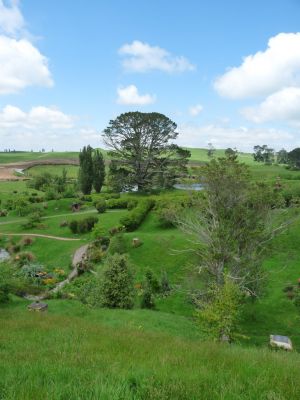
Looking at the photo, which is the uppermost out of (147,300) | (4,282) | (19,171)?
(19,171)

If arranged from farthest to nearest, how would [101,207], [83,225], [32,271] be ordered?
1. [101,207]
2. [83,225]
3. [32,271]

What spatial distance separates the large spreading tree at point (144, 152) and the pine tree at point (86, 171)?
6.50 meters

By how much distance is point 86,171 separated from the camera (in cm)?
7844

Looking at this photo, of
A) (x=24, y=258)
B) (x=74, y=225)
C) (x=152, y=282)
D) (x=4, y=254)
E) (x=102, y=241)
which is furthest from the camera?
(x=74, y=225)

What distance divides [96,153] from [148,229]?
1538 inches

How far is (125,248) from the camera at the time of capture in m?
41.3

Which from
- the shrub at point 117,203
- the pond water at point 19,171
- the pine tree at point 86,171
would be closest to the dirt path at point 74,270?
the shrub at point 117,203

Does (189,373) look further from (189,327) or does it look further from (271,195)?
(271,195)

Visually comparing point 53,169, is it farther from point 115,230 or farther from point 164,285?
point 164,285

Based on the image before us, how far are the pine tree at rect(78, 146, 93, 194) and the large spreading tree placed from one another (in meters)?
6.50

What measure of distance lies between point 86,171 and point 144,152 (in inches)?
534

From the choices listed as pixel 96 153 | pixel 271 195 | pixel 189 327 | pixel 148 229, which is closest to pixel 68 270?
pixel 148 229

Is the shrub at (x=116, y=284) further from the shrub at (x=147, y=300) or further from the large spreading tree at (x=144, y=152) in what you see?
the large spreading tree at (x=144, y=152)

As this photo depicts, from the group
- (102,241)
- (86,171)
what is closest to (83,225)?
(102,241)
